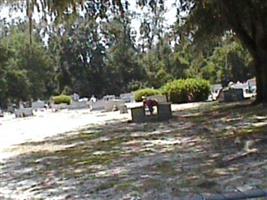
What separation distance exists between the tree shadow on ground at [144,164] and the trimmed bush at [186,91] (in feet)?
53.5

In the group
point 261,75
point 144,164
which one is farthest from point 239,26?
point 144,164

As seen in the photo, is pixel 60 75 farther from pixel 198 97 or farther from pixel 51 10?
pixel 51 10

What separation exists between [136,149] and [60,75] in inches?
2107

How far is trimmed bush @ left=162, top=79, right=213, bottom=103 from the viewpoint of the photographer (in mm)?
31781

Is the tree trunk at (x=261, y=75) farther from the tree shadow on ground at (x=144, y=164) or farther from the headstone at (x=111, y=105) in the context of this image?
the headstone at (x=111, y=105)

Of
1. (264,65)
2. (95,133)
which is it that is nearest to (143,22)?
(264,65)

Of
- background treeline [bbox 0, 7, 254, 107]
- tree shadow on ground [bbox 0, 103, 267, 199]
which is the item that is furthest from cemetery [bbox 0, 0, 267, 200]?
background treeline [bbox 0, 7, 254, 107]

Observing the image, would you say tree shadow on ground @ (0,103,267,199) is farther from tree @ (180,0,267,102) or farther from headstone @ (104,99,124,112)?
headstone @ (104,99,124,112)

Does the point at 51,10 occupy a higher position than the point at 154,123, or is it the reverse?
the point at 51,10

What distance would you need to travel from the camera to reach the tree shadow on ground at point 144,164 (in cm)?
736

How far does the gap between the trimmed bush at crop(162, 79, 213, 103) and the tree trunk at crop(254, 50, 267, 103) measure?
10.3 meters

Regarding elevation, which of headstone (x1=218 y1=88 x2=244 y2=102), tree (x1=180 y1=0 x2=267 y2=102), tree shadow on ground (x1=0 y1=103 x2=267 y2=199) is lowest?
tree shadow on ground (x1=0 y1=103 x2=267 y2=199)

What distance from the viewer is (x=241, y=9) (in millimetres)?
15969

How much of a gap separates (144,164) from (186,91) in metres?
22.7
